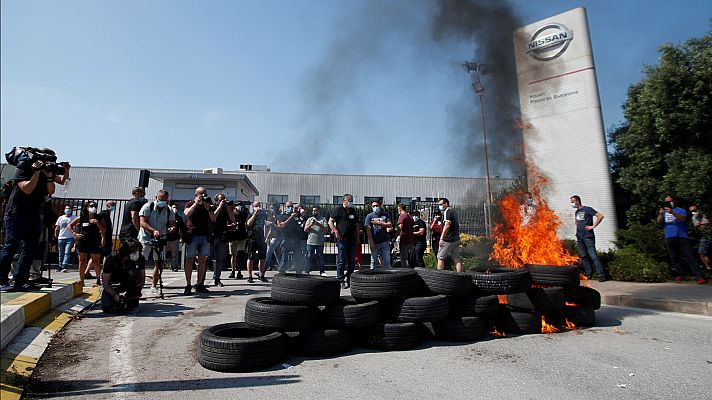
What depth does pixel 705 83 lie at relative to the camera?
1214cm

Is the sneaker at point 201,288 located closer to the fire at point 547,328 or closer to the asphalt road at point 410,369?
the asphalt road at point 410,369

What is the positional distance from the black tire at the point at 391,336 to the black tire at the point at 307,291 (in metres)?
0.55

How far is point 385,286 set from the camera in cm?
436

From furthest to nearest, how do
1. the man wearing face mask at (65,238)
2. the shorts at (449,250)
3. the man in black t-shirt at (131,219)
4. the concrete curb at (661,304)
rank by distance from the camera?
the man wearing face mask at (65,238) → the shorts at (449,250) → the man in black t-shirt at (131,219) → the concrete curb at (661,304)

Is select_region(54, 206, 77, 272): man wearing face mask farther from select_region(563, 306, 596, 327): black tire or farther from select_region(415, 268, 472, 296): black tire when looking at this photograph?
select_region(563, 306, 596, 327): black tire

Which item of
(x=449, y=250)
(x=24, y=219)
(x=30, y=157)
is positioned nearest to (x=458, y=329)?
(x=449, y=250)

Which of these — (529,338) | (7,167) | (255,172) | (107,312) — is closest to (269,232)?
(107,312)

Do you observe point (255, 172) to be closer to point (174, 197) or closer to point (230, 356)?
point (174, 197)

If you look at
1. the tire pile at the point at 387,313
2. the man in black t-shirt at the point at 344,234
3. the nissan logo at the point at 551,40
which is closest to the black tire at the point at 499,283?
the tire pile at the point at 387,313

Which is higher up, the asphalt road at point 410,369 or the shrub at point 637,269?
the shrub at point 637,269

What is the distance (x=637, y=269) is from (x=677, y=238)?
120cm

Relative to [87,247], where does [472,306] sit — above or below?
below

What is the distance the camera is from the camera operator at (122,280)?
5.48 m

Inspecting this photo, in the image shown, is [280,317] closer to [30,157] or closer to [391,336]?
[391,336]
